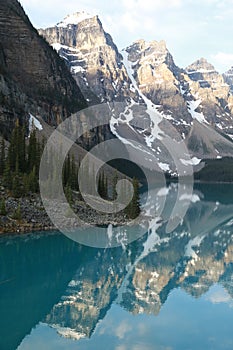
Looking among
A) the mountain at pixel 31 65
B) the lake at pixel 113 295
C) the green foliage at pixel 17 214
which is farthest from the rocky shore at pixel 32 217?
the mountain at pixel 31 65

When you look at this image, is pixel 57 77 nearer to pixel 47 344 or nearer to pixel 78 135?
pixel 78 135

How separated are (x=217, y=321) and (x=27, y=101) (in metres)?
96.8

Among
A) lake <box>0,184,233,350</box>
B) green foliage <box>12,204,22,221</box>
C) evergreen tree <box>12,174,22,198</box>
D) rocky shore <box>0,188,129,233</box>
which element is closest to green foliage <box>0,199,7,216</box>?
rocky shore <box>0,188,129,233</box>

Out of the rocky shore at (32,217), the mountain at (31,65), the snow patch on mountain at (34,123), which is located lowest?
the rocky shore at (32,217)

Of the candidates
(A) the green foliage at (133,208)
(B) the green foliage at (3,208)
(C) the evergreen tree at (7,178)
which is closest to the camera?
(B) the green foliage at (3,208)

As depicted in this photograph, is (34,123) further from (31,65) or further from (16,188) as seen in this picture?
(16,188)

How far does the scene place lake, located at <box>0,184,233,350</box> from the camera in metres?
23.0

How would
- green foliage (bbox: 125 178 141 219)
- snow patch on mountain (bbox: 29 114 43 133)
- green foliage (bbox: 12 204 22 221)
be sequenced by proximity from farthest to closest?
snow patch on mountain (bbox: 29 114 43 133)
green foliage (bbox: 125 178 141 219)
green foliage (bbox: 12 204 22 221)

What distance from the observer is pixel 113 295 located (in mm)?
31125

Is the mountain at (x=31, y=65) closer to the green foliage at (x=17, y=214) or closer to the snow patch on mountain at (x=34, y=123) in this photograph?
the snow patch on mountain at (x=34, y=123)

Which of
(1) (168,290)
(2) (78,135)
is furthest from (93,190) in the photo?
(2) (78,135)

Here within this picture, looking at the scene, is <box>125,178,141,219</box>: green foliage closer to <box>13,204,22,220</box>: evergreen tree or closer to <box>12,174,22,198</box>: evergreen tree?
<box>12,174,22,198</box>: evergreen tree

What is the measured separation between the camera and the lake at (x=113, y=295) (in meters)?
23.0

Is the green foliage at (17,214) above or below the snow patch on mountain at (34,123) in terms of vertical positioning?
below
